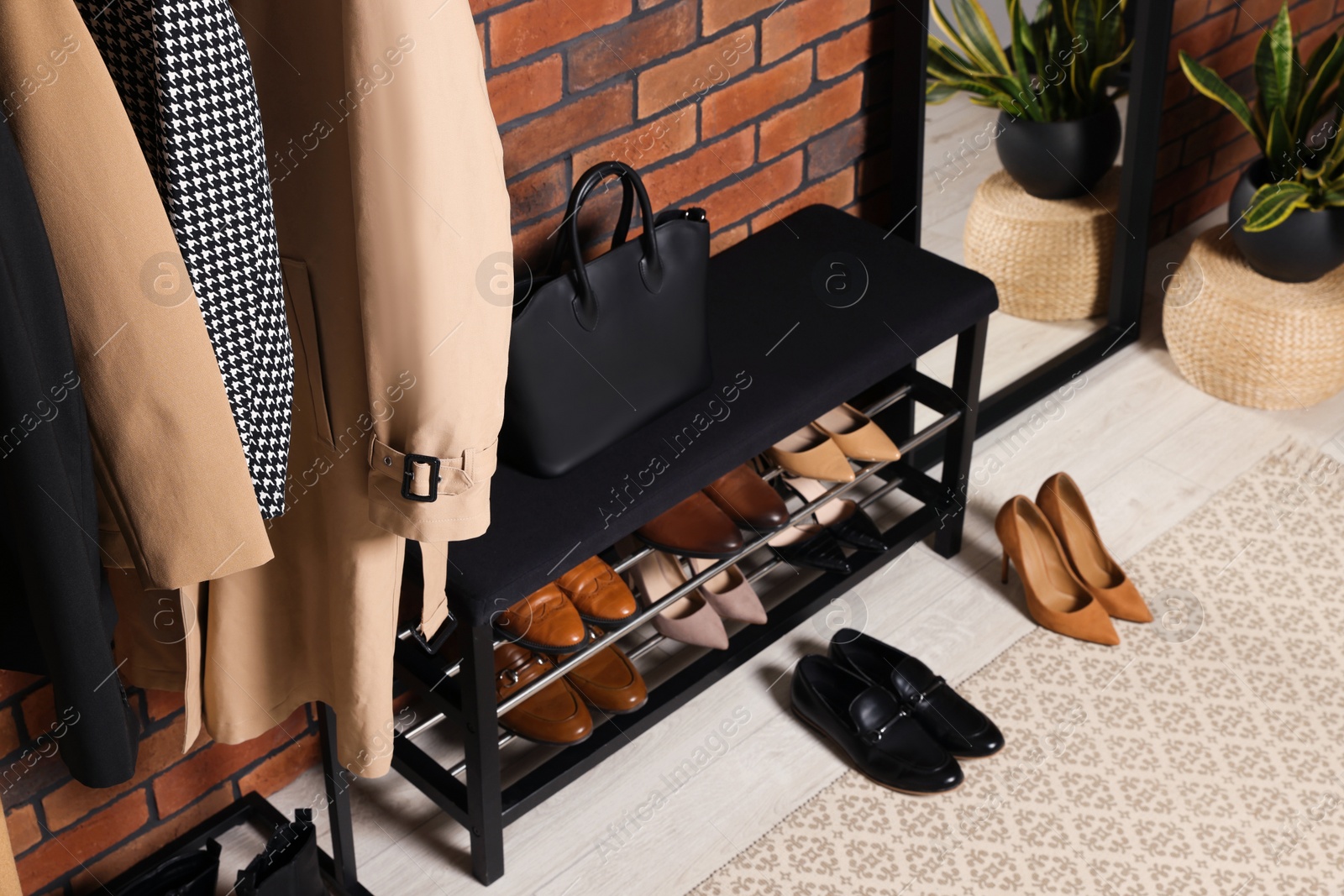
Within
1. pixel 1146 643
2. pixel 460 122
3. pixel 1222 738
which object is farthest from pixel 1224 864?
pixel 460 122

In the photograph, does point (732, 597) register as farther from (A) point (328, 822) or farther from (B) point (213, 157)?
(B) point (213, 157)

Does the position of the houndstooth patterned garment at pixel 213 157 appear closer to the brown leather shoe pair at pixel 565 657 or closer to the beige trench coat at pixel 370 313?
the beige trench coat at pixel 370 313

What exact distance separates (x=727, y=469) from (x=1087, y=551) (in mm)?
884

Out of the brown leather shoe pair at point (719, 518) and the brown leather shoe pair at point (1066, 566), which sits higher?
the brown leather shoe pair at point (719, 518)

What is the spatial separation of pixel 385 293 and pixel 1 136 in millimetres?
390

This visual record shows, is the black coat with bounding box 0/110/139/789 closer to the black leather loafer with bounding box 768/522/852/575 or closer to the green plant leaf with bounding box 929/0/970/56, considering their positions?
the black leather loafer with bounding box 768/522/852/575

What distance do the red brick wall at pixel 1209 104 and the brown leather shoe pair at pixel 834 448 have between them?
125 centimetres

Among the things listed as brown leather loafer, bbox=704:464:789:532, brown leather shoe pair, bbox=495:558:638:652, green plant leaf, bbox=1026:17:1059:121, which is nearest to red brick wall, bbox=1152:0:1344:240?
green plant leaf, bbox=1026:17:1059:121

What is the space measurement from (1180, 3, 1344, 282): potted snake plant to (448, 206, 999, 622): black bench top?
82 centimetres

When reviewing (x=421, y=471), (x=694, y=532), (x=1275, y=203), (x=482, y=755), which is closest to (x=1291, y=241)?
(x=1275, y=203)

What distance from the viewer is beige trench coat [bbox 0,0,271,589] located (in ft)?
2.73

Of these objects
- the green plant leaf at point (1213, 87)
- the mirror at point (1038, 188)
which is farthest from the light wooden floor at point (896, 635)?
the green plant leaf at point (1213, 87)

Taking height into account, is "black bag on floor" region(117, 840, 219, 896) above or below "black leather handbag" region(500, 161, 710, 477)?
below

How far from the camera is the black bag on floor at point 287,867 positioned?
61.8 inches
